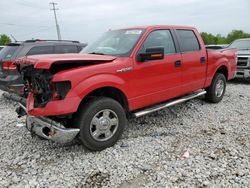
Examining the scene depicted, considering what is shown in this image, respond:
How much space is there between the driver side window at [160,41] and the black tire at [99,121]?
114cm

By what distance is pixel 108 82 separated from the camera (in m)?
3.85

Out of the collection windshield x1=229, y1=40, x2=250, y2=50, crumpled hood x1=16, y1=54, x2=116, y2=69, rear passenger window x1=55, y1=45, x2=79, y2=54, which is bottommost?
windshield x1=229, y1=40, x2=250, y2=50

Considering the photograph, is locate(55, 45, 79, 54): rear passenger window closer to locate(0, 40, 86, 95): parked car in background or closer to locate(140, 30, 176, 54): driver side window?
locate(0, 40, 86, 95): parked car in background

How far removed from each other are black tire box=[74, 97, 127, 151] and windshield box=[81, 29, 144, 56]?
920 mm

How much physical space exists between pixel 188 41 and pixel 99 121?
2793 mm

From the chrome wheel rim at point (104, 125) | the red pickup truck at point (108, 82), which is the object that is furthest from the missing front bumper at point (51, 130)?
the chrome wheel rim at point (104, 125)

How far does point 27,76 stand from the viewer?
3.97 meters

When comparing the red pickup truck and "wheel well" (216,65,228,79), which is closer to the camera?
the red pickup truck

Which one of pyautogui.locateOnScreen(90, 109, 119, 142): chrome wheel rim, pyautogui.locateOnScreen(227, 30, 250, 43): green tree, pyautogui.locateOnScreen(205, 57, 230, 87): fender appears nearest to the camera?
pyautogui.locateOnScreen(90, 109, 119, 142): chrome wheel rim

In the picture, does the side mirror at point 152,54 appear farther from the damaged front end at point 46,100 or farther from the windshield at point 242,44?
the windshield at point 242,44

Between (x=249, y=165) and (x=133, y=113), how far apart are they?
1935mm

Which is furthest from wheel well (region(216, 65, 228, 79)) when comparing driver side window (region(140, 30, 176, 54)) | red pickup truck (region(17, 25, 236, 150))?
driver side window (region(140, 30, 176, 54))

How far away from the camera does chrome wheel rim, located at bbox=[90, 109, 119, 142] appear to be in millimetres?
3854

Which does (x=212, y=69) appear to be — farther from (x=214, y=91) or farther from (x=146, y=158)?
(x=146, y=158)
